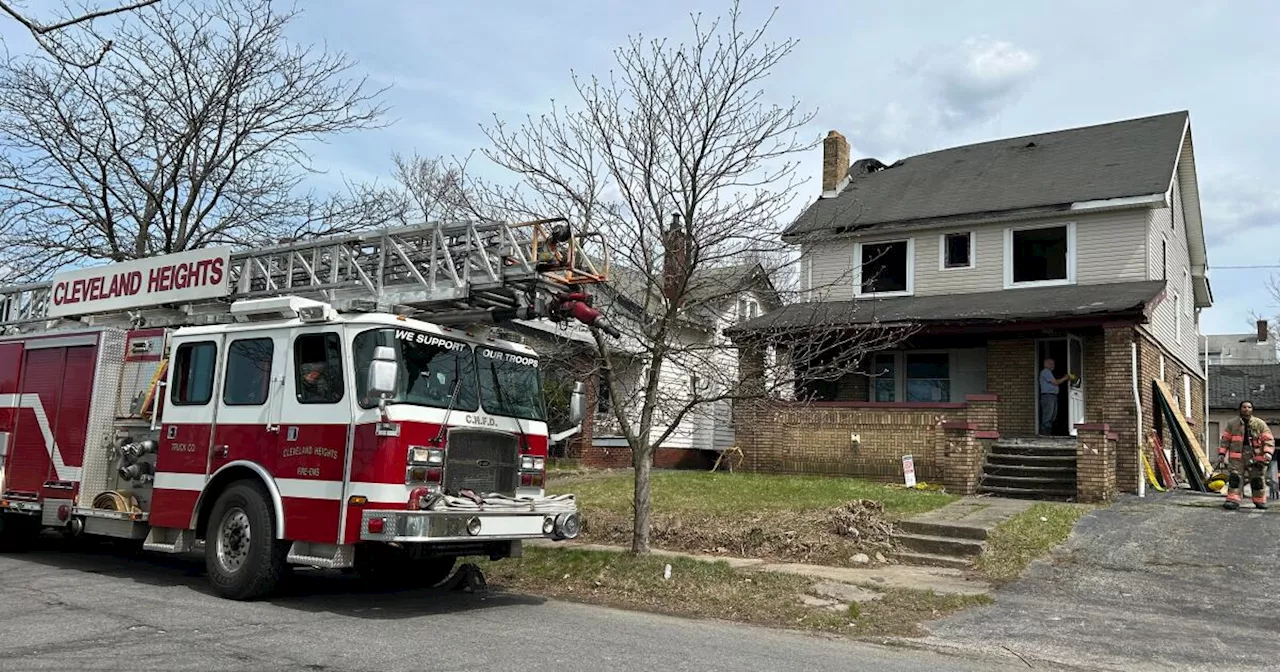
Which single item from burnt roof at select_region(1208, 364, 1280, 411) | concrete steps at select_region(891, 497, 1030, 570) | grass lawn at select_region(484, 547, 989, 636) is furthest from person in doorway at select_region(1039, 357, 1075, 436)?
burnt roof at select_region(1208, 364, 1280, 411)

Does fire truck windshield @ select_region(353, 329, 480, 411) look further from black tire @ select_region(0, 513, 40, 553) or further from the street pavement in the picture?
black tire @ select_region(0, 513, 40, 553)

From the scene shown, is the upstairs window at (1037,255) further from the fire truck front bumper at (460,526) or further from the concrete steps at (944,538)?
the fire truck front bumper at (460,526)

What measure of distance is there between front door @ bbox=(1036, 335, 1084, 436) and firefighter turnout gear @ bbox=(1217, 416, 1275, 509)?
3270 mm

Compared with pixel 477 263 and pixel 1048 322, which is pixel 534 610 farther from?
pixel 1048 322

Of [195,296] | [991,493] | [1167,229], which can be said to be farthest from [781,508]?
[1167,229]

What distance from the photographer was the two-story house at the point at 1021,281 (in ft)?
52.8

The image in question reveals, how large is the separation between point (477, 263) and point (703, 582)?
3.65 metres

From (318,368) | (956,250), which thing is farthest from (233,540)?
(956,250)

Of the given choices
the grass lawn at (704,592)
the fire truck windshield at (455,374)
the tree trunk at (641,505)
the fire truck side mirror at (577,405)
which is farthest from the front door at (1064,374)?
the fire truck windshield at (455,374)

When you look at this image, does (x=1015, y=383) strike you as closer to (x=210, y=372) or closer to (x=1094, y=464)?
(x=1094, y=464)

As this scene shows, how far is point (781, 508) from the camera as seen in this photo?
1223 cm

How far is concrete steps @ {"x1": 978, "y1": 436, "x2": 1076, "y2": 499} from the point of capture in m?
15.0

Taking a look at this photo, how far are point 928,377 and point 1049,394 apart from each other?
270cm

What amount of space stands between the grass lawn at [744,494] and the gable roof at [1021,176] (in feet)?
16.8
